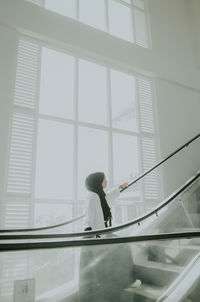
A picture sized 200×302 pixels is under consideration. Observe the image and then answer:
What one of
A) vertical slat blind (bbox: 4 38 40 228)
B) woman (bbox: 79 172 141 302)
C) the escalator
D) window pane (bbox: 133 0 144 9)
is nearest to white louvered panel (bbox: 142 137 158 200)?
vertical slat blind (bbox: 4 38 40 228)

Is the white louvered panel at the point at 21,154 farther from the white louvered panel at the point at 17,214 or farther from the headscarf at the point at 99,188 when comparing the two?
the headscarf at the point at 99,188

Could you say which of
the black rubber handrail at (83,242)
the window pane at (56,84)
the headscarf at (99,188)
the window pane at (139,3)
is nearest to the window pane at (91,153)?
the window pane at (56,84)

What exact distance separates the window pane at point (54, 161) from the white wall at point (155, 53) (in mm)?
640

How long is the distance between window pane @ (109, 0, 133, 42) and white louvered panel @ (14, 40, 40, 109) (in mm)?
2192

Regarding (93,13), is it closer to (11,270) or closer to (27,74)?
(27,74)

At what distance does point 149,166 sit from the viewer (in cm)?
577

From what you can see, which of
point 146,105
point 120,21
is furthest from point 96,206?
point 120,21

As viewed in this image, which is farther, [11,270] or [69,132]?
[69,132]

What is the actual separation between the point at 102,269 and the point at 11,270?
714 millimetres

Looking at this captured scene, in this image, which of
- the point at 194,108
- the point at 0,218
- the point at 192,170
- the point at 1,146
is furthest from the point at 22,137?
the point at 194,108

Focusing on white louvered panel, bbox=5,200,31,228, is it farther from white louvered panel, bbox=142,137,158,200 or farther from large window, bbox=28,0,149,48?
large window, bbox=28,0,149,48

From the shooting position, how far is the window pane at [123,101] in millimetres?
5742

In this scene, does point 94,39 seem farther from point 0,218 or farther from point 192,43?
point 0,218

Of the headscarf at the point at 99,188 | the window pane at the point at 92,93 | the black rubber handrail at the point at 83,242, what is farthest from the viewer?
the window pane at the point at 92,93
